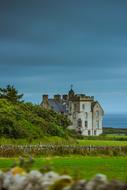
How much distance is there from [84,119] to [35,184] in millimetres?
144864

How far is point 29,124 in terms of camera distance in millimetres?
75812

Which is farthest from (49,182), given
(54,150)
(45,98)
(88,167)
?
(45,98)

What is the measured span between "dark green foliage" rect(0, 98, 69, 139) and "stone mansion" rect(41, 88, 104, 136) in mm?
58730

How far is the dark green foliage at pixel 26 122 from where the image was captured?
7138cm

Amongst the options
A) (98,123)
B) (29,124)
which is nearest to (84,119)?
(98,123)

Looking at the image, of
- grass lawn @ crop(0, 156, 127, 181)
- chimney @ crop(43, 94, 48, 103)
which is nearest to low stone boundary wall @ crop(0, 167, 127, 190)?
grass lawn @ crop(0, 156, 127, 181)

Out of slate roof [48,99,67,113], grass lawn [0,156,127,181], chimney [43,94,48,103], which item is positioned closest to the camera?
grass lawn [0,156,127,181]

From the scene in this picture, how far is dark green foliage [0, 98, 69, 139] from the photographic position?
7138 centimetres

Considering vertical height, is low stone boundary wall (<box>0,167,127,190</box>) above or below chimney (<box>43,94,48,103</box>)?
below

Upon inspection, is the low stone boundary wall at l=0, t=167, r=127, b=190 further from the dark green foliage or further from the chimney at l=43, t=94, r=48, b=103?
the chimney at l=43, t=94, r=48, b=103

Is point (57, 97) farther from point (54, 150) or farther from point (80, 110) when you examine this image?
point (54, 150)

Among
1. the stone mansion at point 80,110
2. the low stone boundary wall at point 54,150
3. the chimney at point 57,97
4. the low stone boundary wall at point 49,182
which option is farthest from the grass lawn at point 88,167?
the chimney at point 57,97

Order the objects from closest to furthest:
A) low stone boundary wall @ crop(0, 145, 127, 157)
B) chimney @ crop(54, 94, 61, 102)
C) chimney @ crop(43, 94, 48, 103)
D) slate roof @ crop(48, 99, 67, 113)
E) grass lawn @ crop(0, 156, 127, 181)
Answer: grass lawn @ crop(0, 156, 127, 181)
low stone boundary wall @ crop(0, 145, 127, 157)
chimney @ crop(43, 94, 48, 103)
slate roof @ crop(48, 99, 67, 113)
chimney @ crop(54, 94, 61, 102)

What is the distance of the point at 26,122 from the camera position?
249 feet
